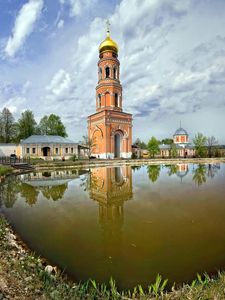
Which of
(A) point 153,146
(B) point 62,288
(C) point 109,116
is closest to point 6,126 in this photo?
(C) point 109,116

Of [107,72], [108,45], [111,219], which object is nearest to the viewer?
[111,219]

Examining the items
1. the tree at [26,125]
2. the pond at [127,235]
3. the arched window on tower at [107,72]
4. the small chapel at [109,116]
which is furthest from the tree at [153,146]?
the pond at [127,235]

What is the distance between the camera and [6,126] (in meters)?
45.6

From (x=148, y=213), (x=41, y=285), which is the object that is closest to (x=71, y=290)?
(x=41, y=285)

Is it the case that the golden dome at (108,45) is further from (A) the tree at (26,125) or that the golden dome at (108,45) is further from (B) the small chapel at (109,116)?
(A) the tree at (26,125)

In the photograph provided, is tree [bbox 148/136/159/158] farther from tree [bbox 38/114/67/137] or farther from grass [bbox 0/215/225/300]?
grass [bbox 0/215/225/300]

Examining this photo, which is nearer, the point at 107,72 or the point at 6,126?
the point at 107,72

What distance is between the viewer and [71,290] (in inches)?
116

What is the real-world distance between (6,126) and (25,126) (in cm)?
417

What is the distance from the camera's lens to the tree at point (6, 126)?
4506cm

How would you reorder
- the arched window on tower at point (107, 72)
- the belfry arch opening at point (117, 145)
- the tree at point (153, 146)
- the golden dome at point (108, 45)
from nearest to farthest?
1. the golden dome at point (108, 45)
2. the arched window on tower at point (107, 72)
3. the belfry arch opening at point (117, 145)
4. the tree at point (153, 146)

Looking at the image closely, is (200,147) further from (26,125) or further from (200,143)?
(26,125)

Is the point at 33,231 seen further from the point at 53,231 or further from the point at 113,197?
the point at 113,197

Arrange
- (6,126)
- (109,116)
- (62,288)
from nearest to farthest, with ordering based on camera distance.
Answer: (62,288)
(109,116)
(6,126)
